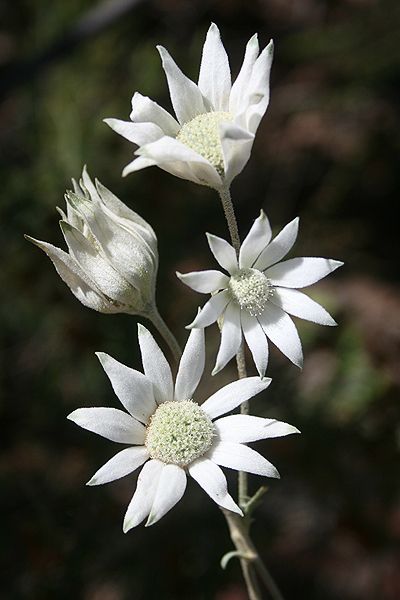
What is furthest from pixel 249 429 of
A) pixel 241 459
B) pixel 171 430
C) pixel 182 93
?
pixel 182 93

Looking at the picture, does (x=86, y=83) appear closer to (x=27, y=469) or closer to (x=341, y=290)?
(x=341, y=290)

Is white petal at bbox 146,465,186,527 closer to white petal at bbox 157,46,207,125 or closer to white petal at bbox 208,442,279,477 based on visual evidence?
white petal at bbox 208,442,279,477

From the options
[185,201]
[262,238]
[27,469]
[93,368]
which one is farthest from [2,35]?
[262,238]

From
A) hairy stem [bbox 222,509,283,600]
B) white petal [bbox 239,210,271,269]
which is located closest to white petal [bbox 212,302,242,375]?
white petal [bbox 239,210,271,269]

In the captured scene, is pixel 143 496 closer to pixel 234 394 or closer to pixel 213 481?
pixel 213 481

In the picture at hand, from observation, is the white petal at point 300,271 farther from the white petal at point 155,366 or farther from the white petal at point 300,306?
the white petal at point 155,366

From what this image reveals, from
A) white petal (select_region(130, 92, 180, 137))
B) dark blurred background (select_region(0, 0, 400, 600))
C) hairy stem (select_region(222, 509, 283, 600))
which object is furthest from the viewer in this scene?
dark blurred background (select_region(0, 0, 400, 600))
